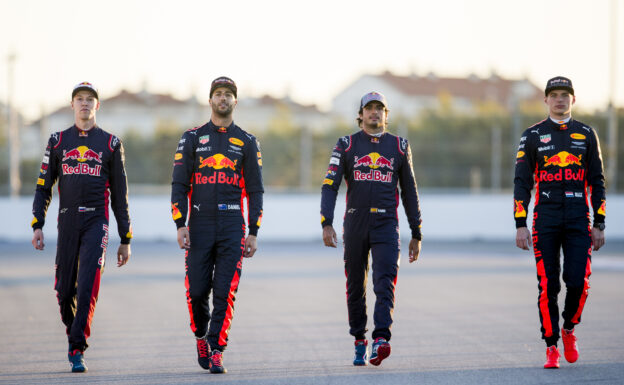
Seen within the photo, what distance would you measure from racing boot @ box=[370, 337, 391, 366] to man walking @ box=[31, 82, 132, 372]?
1847 millimetres

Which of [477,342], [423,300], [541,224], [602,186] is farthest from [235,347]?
[423,300]

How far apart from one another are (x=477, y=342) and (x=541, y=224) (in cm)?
157

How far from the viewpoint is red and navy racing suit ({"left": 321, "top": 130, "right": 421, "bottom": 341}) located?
22.7ft

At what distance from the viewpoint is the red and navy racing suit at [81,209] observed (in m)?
6.77

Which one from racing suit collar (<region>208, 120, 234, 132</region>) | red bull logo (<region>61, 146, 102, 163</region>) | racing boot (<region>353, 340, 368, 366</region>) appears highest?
racing suit collar (<region>208, 120, 234, 132</region>)

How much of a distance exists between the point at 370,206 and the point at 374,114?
2.19ft

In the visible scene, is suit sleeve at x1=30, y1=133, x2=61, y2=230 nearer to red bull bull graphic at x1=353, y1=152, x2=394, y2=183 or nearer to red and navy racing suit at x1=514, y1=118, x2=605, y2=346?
red bull bull graphic at x1=353, y1=152, x2=394, y2=183

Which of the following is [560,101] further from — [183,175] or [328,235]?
[183,175]

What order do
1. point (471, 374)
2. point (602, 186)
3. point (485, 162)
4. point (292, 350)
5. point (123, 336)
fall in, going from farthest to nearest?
point (485, 162) < point (123, 336) < point (292, 350) < point (602, 186) < point (471, 374)

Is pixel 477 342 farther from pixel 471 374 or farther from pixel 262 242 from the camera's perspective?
pixel 262 242

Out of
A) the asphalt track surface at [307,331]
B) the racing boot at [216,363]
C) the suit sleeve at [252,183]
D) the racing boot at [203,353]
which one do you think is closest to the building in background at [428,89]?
the asphalt track surface at [307,331]

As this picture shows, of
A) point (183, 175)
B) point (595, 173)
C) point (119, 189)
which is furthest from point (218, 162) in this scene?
point (595, 173)

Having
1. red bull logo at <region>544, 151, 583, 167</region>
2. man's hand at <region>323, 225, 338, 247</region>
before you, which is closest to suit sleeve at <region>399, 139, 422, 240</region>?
man's hand at <region>323, 225, 338, 247</region>

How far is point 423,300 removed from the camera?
1144 cm
